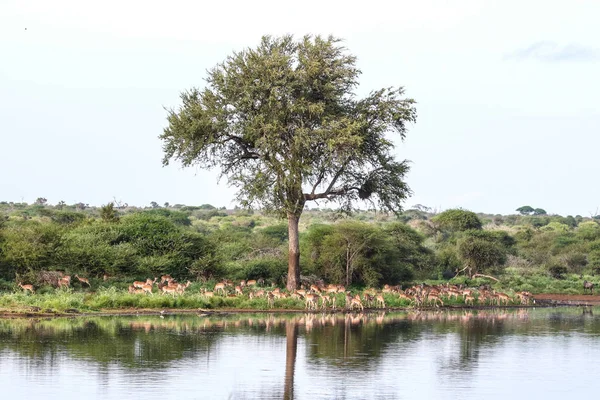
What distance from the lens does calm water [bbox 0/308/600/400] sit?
60.2ft

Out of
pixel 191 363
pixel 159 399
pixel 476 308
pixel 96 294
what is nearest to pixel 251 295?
pixel 96 294

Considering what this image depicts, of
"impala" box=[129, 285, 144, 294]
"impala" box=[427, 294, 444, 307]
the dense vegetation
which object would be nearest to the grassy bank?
"impala" box=[129, 285, 144, 294]

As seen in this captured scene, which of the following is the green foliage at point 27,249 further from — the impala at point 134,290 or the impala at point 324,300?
the impala at point 324,300

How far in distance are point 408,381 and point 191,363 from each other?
4.72 metres

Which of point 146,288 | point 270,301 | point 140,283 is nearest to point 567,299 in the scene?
point 270,301

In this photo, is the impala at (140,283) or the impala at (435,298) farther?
the impala at (435,298)

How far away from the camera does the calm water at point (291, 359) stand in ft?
60.2

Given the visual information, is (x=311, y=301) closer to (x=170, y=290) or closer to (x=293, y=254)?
(x=293, y=254)

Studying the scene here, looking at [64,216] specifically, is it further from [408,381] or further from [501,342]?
[408,381]

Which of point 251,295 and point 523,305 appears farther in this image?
point 523,305

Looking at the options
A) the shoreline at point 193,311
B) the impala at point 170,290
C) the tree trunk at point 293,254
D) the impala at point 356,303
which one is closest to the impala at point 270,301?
the shoreline at point 193,311

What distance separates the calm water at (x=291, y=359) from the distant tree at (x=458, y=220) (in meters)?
46.4

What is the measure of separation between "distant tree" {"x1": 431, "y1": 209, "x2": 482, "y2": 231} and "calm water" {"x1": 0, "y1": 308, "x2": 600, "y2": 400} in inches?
1826

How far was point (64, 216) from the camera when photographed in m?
76.7
